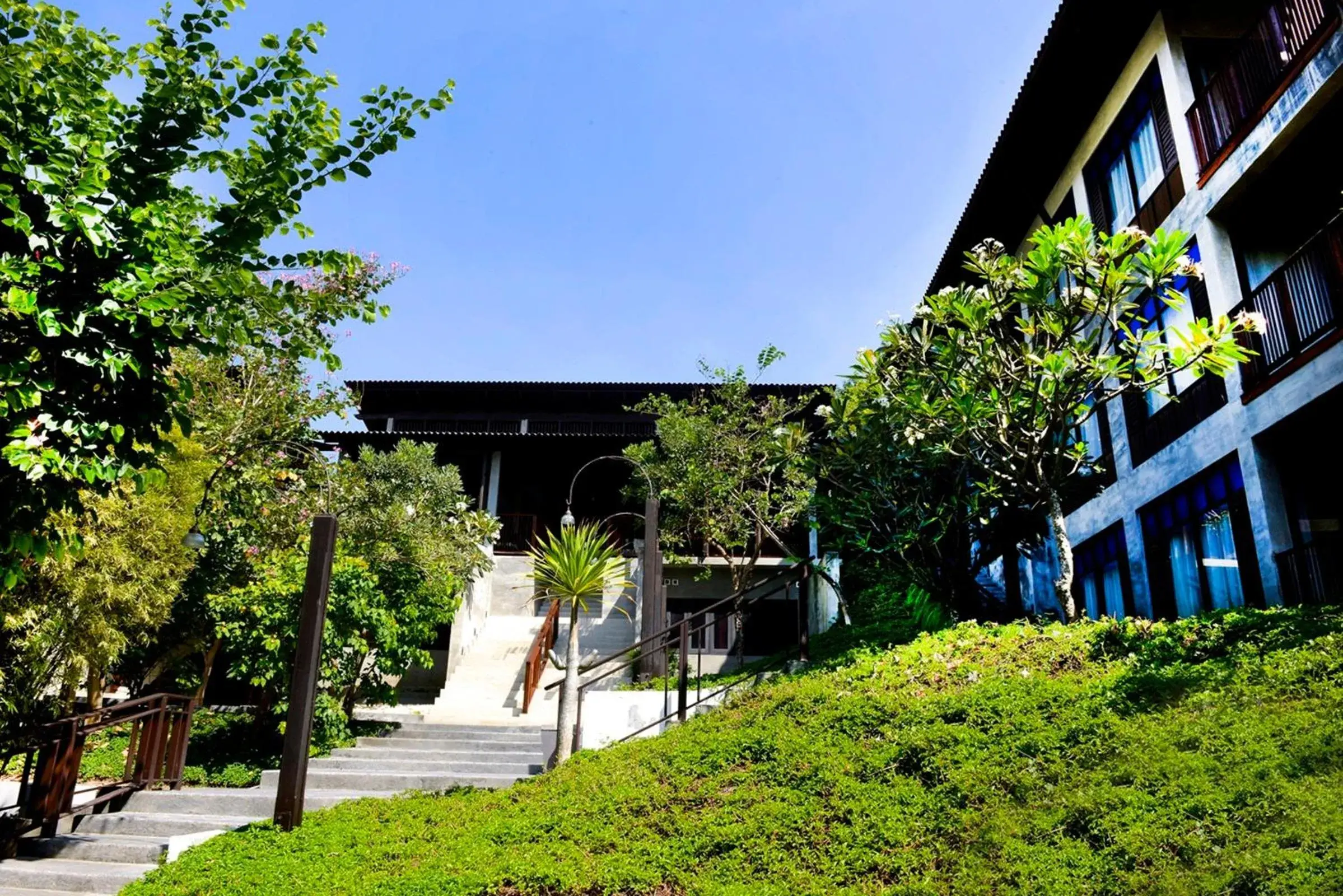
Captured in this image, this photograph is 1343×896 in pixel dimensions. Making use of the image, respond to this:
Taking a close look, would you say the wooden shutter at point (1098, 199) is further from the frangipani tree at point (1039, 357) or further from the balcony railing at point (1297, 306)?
the balcony railing at point (1297, 306)

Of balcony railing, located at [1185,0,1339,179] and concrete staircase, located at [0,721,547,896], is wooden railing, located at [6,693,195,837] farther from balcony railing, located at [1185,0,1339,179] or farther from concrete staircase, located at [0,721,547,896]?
balcony railing, located at [1185,0,1339,179]

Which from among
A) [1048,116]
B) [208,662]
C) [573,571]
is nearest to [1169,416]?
[1048,116]

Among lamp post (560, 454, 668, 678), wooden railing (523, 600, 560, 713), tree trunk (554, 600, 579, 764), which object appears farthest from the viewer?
wooden railing (523, 600, 560, 713)

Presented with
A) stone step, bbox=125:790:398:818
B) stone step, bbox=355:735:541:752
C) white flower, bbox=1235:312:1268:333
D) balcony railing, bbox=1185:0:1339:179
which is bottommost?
stone step, bbox=125:790:398:818

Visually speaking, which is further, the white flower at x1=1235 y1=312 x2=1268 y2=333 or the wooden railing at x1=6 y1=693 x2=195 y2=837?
the wooden railing at x1=6 y1=693 x2=195 y2=837

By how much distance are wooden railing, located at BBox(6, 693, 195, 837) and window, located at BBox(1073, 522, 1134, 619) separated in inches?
501

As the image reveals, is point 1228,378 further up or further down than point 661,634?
further up

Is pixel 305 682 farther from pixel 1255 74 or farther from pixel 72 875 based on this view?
pixel 1255 74

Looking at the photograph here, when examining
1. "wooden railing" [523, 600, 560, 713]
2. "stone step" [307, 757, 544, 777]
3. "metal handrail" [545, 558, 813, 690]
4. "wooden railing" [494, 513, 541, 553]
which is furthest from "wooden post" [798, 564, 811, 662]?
"wooden railing" [494, 513, 541, 553]

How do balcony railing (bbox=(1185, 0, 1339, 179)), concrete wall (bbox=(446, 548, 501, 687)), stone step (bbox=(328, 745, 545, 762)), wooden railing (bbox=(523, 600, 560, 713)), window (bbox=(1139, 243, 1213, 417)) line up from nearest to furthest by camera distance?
balcony railing (bbox=(1185, 0, 1339, 179))
window (bbox=(1139, 243, 1213, 417))
stone step (bbox=(328, 745, 545, 762))
wooden railing (bbox=(523, 600, 560, 713))
concrete wall (bbox=(446, 548, 501, 687))

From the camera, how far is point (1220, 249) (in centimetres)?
1142

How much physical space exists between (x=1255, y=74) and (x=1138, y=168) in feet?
8.53

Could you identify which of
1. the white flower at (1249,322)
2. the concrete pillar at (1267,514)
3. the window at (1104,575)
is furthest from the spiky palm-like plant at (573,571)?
the window at (1104,575)

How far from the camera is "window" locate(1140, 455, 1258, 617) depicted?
11.0 m
